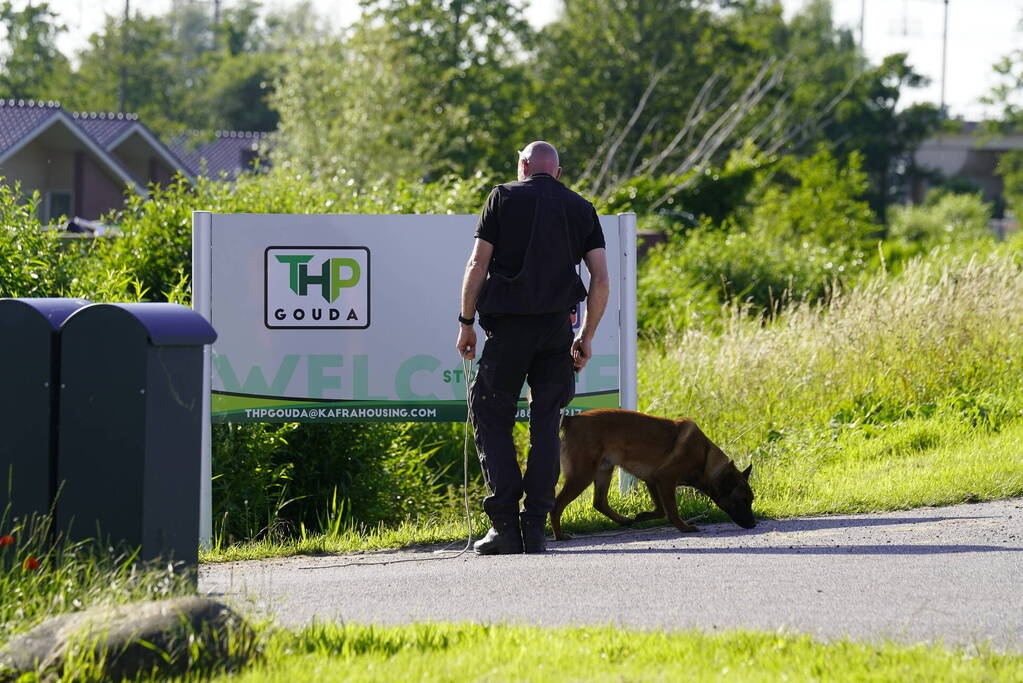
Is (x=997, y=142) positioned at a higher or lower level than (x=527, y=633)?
higher

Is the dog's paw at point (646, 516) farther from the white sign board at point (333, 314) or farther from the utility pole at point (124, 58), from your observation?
the utility pole at point (124, 58)

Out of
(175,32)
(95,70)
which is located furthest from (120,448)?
(175,32)

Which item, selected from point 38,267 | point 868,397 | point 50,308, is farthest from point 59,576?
point 868,397

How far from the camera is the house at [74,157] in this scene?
117 feet

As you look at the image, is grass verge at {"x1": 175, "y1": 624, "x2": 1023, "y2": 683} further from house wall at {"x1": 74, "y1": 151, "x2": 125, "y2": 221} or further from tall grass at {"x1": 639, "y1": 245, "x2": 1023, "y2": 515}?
house wall at {"x1": 74, "y1": 151, "x2": 125, "y2": 221}

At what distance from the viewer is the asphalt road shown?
16.2ft

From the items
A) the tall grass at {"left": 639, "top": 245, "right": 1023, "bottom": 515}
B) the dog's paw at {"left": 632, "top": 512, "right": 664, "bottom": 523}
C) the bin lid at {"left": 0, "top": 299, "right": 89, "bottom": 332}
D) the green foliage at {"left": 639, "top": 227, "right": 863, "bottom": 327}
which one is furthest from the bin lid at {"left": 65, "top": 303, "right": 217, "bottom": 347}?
the green foliage at {"left": 639, "top": 227, "right": 863, "bottom": 327}

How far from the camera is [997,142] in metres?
96.1

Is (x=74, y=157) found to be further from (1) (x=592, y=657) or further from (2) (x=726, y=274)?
(1) (x=592, y=657)

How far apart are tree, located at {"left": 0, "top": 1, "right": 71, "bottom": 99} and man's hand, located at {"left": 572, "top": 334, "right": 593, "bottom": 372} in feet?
212

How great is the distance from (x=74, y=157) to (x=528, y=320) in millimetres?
34179

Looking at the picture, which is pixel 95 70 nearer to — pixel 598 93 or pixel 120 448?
pixel 598 93

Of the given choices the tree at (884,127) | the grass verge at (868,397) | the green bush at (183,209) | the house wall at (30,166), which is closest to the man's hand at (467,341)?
the grass verge at (868,397)

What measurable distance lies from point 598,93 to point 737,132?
5352mm
